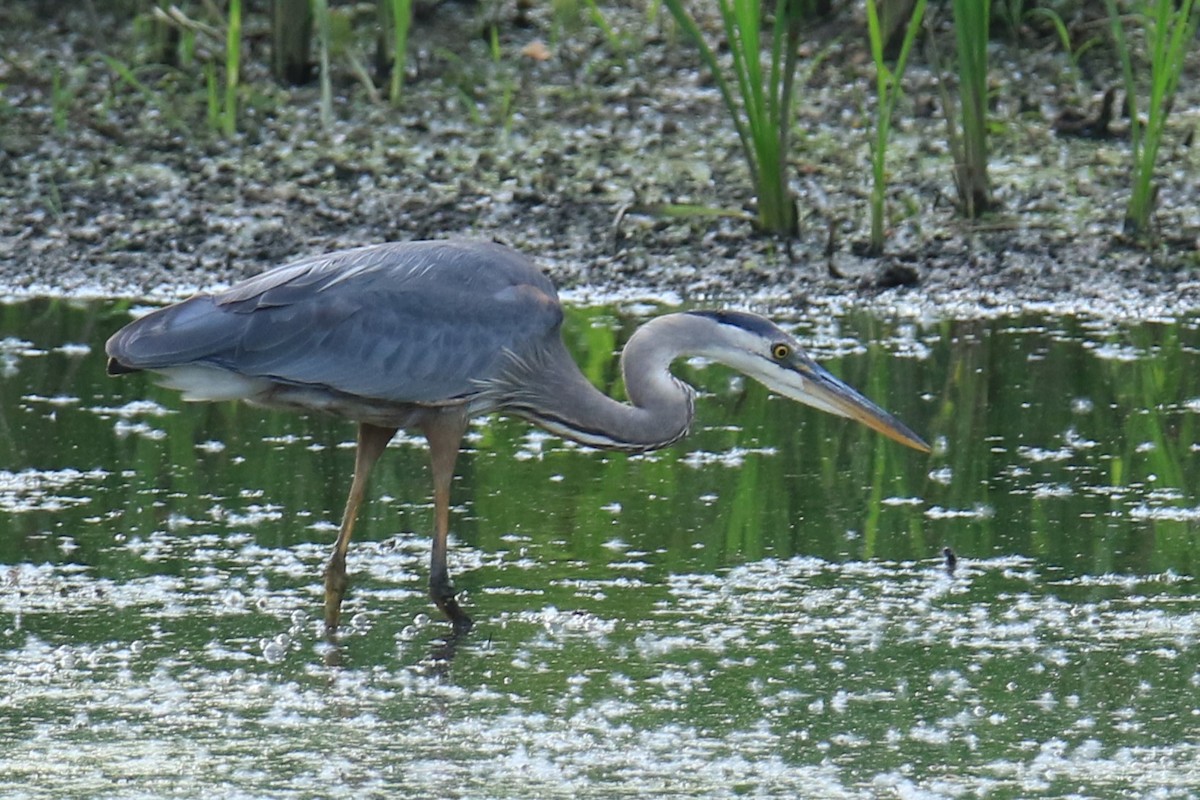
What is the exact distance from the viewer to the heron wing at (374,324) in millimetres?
5535

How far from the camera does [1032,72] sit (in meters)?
11.8

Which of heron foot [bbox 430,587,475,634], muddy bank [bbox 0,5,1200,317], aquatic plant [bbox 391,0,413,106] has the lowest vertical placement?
heron foot [bbox 430,587,475,634]

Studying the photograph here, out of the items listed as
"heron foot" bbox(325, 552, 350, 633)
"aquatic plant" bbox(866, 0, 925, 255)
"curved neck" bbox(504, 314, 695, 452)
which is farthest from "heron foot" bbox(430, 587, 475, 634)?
"aquatic plant" bbox(866, 0, 925, 255)

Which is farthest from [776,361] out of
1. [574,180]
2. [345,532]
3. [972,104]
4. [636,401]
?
[574,180]

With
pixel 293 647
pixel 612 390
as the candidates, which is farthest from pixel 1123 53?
pixel 293 647

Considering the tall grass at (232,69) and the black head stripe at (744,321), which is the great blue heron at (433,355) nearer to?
the black head stripe at (744,321)

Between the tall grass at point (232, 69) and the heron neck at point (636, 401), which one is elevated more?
the tall grass at point (232, 69)

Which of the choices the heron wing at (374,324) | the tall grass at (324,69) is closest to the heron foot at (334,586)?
the heron wing at (374,324)

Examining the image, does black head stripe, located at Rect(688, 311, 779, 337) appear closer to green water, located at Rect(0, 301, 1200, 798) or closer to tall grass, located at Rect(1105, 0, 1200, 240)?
green water, located at Rect(0, 301, 1200, 798)

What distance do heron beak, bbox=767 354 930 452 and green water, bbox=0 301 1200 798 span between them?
0.39 meters

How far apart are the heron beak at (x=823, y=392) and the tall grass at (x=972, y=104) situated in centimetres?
341

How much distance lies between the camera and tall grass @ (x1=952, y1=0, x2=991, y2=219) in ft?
29.2

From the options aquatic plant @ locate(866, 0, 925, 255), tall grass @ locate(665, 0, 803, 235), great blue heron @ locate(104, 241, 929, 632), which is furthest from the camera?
tall grass @ locate(665, 0, 803, 235)

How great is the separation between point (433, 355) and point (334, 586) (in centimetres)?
68
